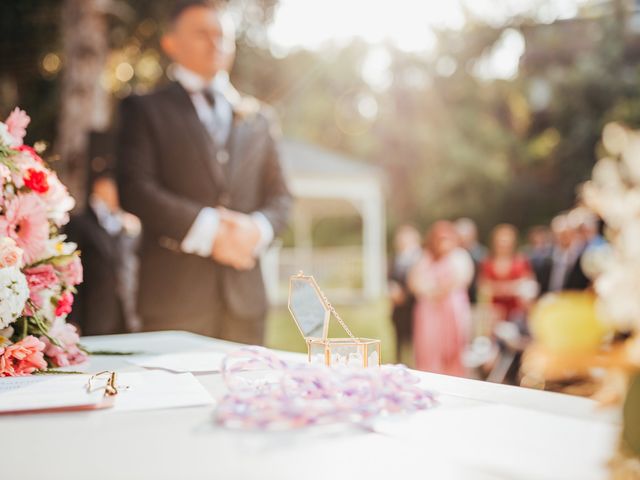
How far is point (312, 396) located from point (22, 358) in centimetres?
66

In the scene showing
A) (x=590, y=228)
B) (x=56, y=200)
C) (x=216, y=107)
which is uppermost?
(x=216, y=107)

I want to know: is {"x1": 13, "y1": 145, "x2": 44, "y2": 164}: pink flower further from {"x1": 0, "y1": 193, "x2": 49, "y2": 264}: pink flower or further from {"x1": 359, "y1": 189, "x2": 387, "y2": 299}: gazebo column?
{"x1": 359, "y1": 189, "x2": 387, "y2": 299}: gazebo column

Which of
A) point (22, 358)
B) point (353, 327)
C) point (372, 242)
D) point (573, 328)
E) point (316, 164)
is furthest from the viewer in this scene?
point (372, 242)

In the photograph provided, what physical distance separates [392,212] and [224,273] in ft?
93.8

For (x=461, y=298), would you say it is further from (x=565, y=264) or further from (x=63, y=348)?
(x=63, y=348)

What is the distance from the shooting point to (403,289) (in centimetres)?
890

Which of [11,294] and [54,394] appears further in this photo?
[11,294]

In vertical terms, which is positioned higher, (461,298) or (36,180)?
(36,180)

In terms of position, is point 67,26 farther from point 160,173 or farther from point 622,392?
point 622,392

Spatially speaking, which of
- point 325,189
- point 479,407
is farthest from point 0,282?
point 325,189

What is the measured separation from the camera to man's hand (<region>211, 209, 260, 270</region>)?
2.79 metres

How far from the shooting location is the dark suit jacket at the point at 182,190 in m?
2.88

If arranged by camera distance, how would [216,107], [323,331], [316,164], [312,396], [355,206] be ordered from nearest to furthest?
[312,396]
[323,331]
[216,107]
[316,164]
[355,206]

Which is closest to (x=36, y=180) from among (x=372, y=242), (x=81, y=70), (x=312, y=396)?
(x=312, y=396)
